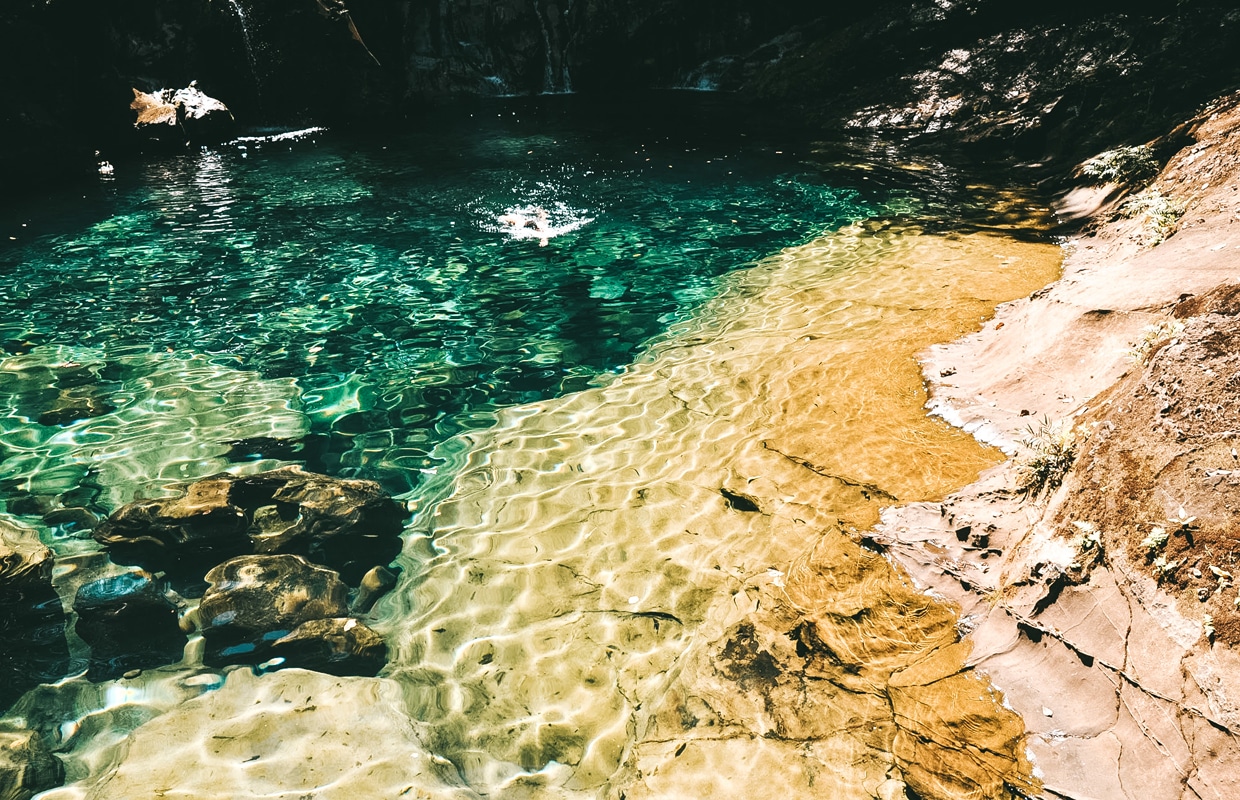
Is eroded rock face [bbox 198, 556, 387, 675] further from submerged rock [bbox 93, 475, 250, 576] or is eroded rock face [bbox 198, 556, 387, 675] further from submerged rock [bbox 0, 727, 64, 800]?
submerged rock [bbox 0, 727, 64, 800]

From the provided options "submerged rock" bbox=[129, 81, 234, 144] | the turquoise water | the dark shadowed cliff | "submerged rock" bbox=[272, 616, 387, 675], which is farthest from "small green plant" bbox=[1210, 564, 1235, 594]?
"submerged rock" bbox=[129, 81, 234, 144]

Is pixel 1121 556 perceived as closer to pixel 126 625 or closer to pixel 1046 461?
pixel 1046 461

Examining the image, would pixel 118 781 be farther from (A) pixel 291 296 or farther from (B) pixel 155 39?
(B) pixel 155 39

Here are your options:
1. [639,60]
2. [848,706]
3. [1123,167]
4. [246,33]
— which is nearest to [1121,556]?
[848,706]

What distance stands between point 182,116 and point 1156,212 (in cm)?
2279

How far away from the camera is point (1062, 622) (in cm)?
320

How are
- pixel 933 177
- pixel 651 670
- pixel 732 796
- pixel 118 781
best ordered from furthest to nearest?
pixel 933 177 < pixel 651 670 < pixel 118 781 < pixel 732 796

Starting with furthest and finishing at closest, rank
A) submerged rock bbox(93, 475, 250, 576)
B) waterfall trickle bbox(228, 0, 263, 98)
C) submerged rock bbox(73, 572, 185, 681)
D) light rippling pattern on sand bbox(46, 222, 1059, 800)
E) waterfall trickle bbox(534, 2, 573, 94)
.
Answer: waterfall trickle bbox(534, 2, 573, 94) < waterfall trickle bbox(228, 0, 263, 98) < submerged rock bbox(93, 475, 250, 576) < submerged rock bbox(73, 572, 185, 681) < light rippling pattern on sand bbox(46, 222, 1059, 800)

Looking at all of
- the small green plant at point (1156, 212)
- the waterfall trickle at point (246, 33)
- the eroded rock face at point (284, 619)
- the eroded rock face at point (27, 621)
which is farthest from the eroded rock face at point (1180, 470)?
the waterfall trickle at point (246, 33)

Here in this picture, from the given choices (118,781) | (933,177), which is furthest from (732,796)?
(933,177)

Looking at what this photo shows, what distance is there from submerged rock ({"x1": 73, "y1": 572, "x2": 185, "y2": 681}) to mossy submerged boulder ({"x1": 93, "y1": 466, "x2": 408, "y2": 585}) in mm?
248

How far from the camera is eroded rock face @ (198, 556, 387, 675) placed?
4094 millimetres

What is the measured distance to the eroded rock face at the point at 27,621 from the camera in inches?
156

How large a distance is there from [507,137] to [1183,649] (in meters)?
20.1
